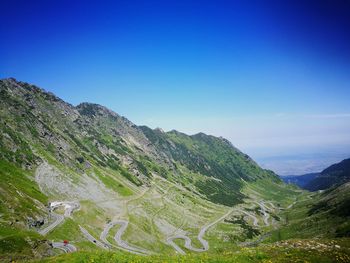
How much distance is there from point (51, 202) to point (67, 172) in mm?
51121

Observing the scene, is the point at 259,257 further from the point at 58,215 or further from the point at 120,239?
the point at 58,215

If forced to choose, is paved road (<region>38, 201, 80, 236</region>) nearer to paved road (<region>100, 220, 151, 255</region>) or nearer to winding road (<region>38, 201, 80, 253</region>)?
winding road (<region>38, 201, 80, 253</region>)

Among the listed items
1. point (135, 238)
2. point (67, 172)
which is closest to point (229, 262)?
point (135, 238)

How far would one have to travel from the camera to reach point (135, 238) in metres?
146

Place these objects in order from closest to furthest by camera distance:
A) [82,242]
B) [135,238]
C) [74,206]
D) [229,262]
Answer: [229,262] < [82,242] < [135,238] < [74,206]

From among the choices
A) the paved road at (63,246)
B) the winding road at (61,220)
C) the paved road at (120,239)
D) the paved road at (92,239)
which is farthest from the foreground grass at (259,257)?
the paved road at (120,239)

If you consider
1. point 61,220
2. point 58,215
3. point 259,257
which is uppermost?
point 259,257

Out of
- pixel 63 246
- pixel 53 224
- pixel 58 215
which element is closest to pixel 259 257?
pixel 63 246

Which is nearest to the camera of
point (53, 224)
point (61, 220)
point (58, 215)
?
point (53, 224)

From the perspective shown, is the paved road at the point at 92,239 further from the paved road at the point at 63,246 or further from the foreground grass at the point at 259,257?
the foreground grass at the point at 259,257

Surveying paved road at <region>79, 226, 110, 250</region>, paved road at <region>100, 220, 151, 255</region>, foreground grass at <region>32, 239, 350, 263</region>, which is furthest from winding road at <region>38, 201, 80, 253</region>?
foreground grass at <region>32, 239, 350, 263</region>

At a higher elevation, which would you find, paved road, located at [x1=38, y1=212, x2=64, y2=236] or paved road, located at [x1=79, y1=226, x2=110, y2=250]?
paved road, located at [x1=38, y1=212, x2=64, y2=236]

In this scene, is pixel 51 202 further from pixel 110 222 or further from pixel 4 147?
pixel 4 147

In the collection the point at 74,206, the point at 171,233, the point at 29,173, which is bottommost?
the point at 171,233
